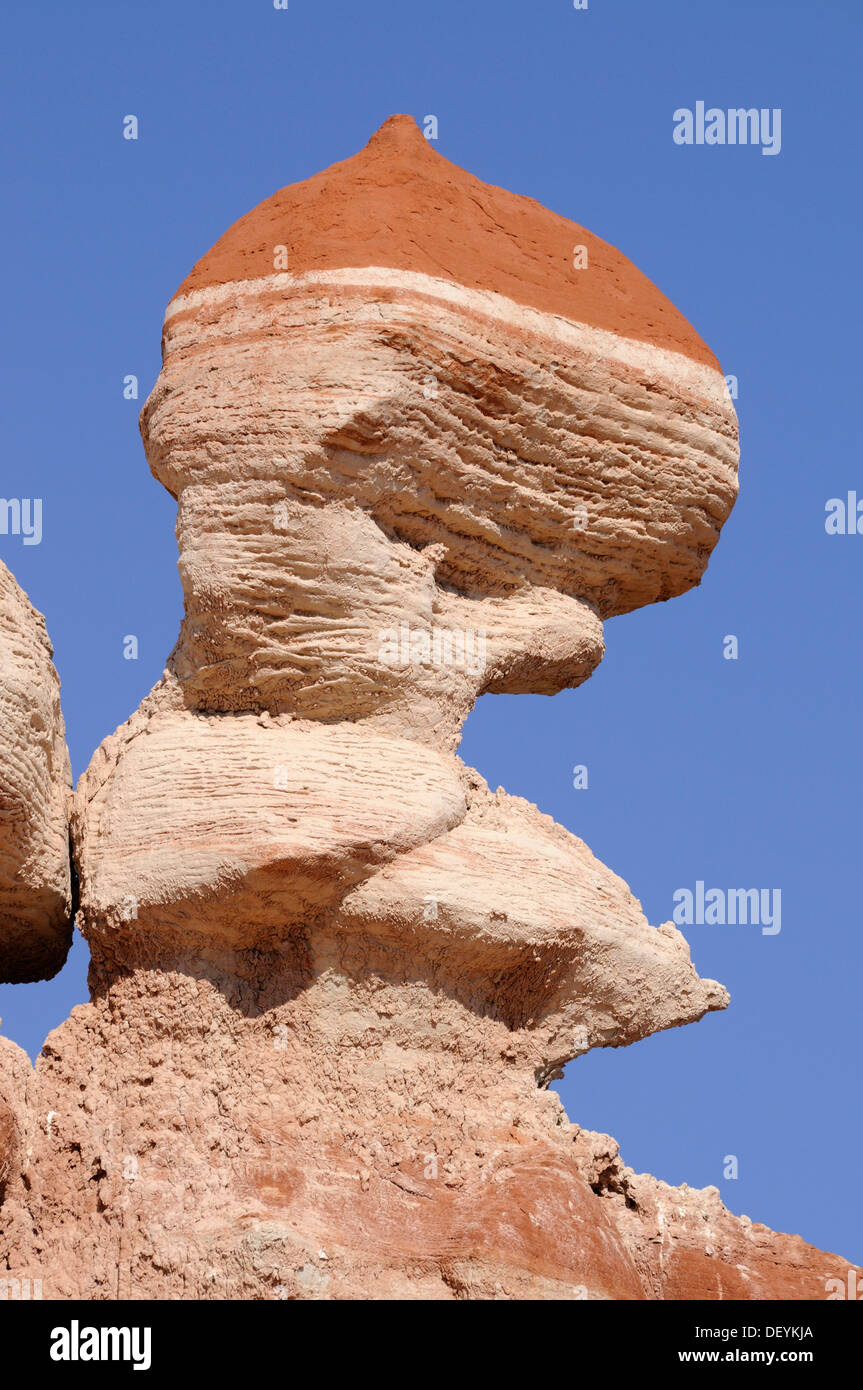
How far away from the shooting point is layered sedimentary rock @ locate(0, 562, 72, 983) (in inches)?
431

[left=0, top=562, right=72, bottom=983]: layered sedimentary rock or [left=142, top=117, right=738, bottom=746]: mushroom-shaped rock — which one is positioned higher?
[left=142, top=117, right=738, bottom=746]: mushroom-shaped rock

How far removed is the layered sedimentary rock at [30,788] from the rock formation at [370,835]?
0.19 meters

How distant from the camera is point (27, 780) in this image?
36.3 ft

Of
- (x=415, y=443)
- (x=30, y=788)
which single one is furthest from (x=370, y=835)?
Answer: (x=415, y=443)

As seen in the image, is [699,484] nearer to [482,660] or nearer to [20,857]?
[482,660]

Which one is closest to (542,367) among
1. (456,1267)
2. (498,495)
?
(498,495)

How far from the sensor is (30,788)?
11.1m

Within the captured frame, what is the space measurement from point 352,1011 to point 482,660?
1.96 meters

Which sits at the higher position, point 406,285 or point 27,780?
point 406,285

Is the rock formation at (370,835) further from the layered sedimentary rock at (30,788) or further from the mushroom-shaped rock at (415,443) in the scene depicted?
the layered sedimentary rock at (30,788)

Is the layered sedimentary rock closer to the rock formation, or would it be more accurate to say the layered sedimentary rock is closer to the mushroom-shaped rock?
the rock formation

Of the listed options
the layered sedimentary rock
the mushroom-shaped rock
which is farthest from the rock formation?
the layered sedimentary rock

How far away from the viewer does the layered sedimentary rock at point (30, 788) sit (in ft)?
35.9

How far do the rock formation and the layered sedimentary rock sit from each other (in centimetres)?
19
